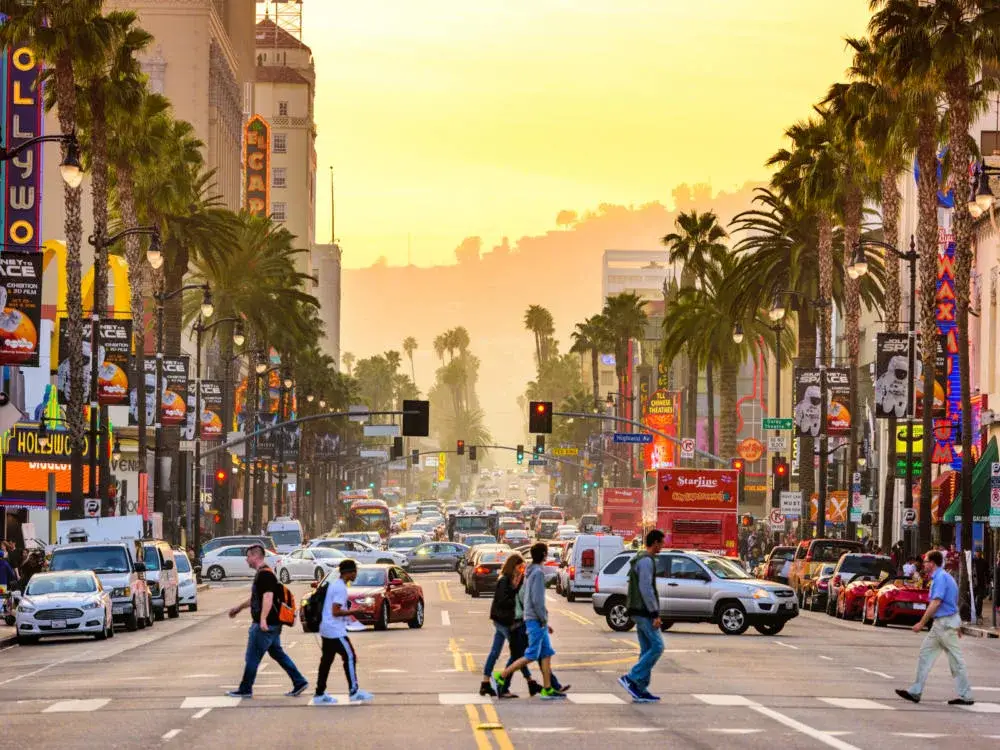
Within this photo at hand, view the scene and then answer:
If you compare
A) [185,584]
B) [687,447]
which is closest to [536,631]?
[185,584]

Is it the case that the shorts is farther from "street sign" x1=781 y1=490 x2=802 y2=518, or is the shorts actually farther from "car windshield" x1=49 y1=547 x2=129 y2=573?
"street sign" x1=781 y1=490 x2=802 y2=518

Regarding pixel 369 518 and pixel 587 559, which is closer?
pixel 587 559

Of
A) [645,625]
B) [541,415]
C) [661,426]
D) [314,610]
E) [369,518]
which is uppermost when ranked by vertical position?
[661,426]

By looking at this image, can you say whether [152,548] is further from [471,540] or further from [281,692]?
[471,540]

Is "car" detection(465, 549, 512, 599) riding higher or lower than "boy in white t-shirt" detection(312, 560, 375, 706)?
lower

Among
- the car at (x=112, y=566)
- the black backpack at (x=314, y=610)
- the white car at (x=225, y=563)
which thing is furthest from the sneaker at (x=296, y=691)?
the white car at (x=225, y=563)

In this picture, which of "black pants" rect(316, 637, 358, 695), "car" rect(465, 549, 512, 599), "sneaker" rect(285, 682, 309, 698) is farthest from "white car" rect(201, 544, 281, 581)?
"black pants" rect(316, 637, 358, 695)

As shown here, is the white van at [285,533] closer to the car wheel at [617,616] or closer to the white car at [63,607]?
the white car at [63,607]

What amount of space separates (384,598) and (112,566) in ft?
20.9

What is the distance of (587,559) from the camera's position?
56875mm

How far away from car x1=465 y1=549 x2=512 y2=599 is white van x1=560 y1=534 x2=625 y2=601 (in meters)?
2.06

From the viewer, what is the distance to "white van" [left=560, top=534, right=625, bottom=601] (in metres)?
55.8

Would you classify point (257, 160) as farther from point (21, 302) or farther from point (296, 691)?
point (296, 691)

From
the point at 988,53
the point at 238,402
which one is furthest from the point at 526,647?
the point at 238,402
